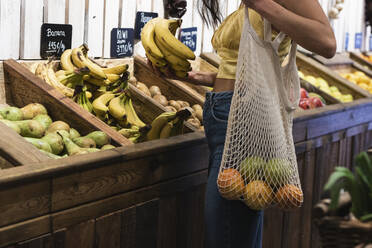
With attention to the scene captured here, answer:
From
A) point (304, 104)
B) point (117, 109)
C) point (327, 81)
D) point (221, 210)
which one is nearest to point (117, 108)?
point (117, 109)

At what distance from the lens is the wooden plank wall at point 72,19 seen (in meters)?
2.95

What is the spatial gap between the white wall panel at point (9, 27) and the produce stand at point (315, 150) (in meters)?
Answer: 1.70

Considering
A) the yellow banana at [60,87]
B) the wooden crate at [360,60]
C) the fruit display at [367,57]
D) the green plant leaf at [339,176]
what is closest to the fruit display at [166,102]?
the yellow banana at [60,87]

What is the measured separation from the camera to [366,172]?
1188mm

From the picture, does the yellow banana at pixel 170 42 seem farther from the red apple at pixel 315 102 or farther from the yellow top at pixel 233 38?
the red apple at pixel 315 102

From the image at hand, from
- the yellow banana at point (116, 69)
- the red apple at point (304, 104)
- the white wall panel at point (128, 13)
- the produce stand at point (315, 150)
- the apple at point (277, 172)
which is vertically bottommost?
the produce stand at point (315, 150)

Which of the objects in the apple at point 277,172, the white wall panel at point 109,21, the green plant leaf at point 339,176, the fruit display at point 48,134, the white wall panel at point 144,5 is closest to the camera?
the green plant leaf at point 339,176

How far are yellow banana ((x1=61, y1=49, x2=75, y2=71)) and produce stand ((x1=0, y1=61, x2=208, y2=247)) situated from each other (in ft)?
0.91

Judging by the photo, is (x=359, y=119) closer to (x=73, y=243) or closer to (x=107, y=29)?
(x=107, y=29)

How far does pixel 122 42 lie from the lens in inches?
142

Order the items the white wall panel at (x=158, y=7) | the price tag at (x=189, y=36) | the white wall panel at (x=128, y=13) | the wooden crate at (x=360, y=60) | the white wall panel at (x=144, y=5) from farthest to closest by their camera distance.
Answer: the wooden crate at (x=360, y=60) → the price tag at (x=189, y=36) → the white wall panel at (x=158, y=7) → the white wall panel at (x=144, y=5) → the white wall panel at (x=128, y=13)

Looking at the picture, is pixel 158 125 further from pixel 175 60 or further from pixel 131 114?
pixel 175 60

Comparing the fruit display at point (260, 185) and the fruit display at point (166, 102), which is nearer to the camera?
the fruit display at point (260, 185)

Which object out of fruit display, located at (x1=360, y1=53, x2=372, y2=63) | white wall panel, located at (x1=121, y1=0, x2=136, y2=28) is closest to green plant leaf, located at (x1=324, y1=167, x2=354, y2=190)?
white wall panel, located at (x1=121, y1=0, x2=136, y2=28)
